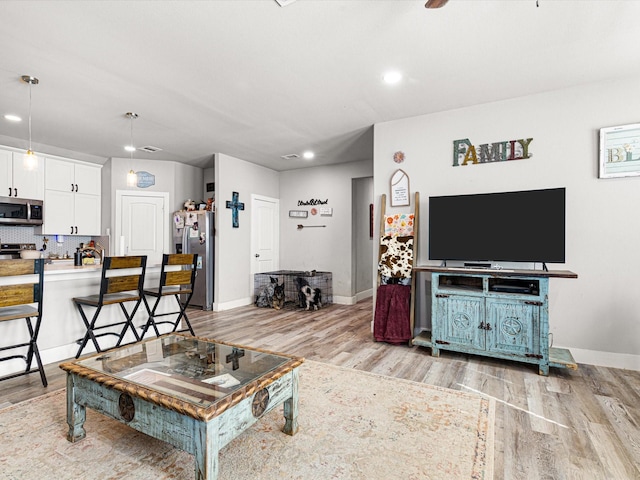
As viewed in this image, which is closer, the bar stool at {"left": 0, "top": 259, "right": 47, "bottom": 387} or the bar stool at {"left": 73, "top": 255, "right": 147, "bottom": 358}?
the bar stool at {"left": 0, "top": 259, "right": 47, "bottom": 387}

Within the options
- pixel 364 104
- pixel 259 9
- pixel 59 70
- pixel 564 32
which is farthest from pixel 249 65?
pixel 564 32

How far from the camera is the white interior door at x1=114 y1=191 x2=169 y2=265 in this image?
5.71 meters

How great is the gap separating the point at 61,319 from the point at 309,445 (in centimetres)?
277

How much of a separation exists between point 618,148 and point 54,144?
6.97 metres

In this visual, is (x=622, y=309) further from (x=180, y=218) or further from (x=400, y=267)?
(x=180, y=218)

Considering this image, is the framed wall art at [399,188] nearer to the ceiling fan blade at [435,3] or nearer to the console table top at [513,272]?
the console table top at [513,272]

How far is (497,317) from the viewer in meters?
3.05

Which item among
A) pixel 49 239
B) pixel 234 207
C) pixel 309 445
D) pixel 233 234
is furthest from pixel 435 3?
pixel 49 239

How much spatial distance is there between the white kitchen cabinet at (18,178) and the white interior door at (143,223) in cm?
104

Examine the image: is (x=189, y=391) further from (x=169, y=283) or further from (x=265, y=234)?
(x=265, y=234)

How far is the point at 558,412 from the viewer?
222 centimetres

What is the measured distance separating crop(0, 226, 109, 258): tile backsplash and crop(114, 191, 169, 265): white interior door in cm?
39

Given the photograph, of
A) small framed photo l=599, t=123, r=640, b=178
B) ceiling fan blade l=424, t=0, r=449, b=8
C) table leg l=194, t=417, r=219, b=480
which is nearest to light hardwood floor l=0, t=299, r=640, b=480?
table leg l=194, t=417, r=219, b=480

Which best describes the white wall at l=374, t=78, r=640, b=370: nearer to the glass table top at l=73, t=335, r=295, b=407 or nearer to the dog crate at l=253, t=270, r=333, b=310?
the glass table top at l=73, t=335, r=295, b=407
